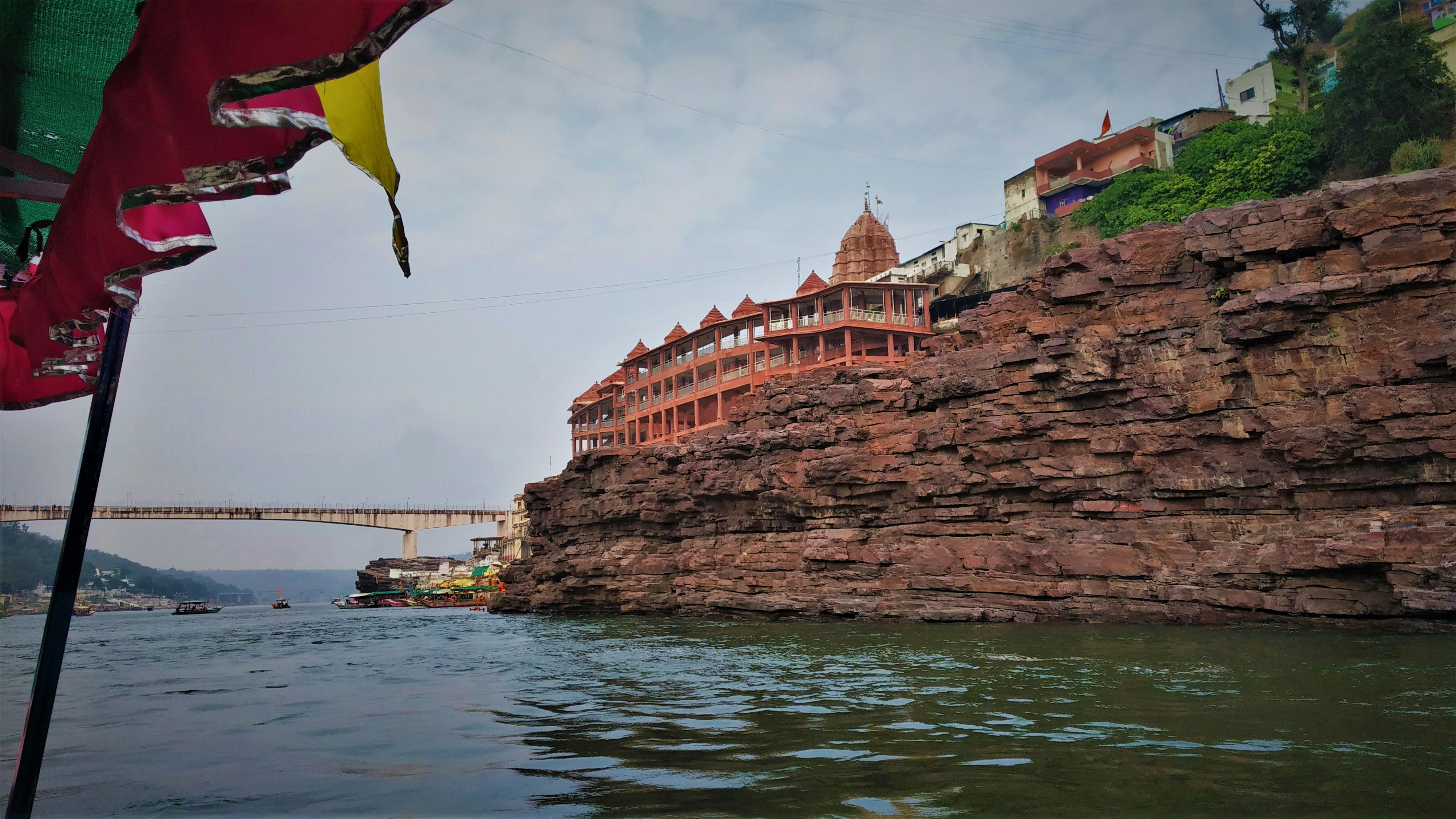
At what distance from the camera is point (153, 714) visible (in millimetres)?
9422

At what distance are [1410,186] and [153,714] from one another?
910 inches

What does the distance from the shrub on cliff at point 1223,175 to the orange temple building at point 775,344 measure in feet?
35.6

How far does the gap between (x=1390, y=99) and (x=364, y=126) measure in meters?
44.2

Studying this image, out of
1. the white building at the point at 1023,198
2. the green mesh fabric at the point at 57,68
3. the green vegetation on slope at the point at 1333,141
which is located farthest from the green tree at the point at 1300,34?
the green mesh fabric at the point at 57,68

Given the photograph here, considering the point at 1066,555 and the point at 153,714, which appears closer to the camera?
the point at 153,714

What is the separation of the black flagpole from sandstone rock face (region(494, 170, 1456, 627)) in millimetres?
18678

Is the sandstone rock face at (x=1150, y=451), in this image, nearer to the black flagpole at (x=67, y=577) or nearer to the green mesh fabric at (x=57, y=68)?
the black flagpole at (x=67, y=577)

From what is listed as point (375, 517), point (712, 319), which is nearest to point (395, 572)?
point (375, 517)

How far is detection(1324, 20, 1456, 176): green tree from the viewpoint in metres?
33.4

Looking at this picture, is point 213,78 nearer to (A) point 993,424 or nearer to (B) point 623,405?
(A) point 993,424

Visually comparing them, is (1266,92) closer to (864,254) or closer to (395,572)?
(864,254)

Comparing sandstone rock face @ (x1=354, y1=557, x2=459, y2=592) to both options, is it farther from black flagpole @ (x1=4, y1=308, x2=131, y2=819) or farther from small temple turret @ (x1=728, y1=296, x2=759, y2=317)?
black flagpole @ (x1=4, y1=308, x2=131, y2=819)

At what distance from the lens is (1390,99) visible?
34.0 m

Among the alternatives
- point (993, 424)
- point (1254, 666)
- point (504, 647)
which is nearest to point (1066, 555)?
point (993, 424)
